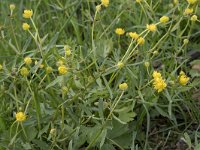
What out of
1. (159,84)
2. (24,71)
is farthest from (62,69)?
(159,84)

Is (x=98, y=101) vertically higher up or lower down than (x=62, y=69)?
lower down

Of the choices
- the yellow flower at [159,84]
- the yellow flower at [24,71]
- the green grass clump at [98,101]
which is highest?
the yellow flower at [24,71]

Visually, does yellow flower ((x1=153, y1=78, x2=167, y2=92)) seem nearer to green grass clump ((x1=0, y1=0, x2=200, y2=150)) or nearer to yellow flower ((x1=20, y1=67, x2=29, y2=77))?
green grass clump ((x1=0, y1=0, x2=200, y2=150))

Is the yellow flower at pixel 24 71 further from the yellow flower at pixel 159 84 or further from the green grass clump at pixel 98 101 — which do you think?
the yellow flower at pixel 159 84

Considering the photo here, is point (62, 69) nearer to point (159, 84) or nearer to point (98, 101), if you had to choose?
point (98, 101)

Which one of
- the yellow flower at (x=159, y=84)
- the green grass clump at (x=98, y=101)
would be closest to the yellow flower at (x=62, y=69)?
the green grass clump at (x=98, y=101)

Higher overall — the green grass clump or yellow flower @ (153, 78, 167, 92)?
yellow flower @ (153, 78, 167, 92)

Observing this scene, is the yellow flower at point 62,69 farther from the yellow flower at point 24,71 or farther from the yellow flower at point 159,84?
the yellow flower at point 159,84

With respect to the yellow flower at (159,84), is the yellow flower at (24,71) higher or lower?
higher

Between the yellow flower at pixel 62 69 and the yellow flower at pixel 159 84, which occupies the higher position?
the yellow flower at pixel 62 69

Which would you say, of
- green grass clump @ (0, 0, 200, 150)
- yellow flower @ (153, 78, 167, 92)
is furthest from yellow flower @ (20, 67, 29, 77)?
yellow flower @ (153, 78, 167, 92)

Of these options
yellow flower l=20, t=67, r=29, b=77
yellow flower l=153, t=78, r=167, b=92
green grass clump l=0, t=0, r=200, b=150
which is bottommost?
green grass clump l=0, t=0, r=200, b=150

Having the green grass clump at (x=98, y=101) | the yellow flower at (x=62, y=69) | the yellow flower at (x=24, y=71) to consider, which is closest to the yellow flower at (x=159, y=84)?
the green grass clump at (x=98, y=101)

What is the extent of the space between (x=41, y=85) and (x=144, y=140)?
0.38 meters
